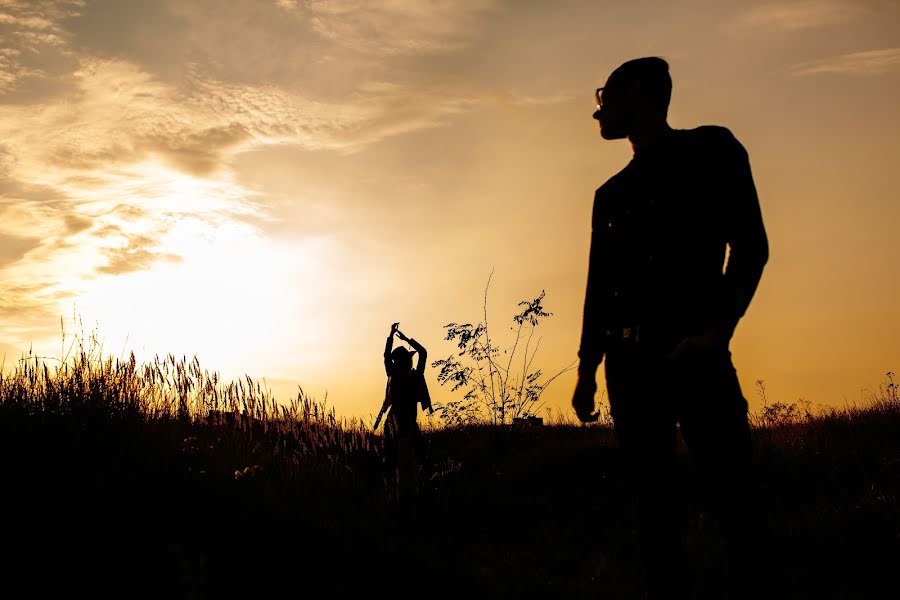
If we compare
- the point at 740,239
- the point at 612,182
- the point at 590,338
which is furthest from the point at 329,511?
the point at 740,239

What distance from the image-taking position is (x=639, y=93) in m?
2.99

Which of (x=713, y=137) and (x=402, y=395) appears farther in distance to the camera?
(x=402, y=395)

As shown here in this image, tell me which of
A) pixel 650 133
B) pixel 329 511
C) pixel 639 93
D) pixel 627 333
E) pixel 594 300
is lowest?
pixel 329 511

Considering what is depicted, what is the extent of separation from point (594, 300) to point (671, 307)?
51 centimetres

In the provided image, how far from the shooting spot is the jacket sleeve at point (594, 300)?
3.17m

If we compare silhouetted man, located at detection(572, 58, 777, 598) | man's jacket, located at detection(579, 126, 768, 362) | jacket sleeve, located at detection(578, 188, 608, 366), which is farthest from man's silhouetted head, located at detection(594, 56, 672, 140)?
jacket sleeve, located at detection(578, 188, 608, 366)

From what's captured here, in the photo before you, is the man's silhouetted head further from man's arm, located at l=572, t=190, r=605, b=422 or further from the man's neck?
man's arm, located at l=572, t=190, r=605, b=422

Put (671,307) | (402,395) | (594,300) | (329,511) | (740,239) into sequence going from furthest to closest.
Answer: (402,395)
(329,511)
(594,300)
(671,307)
(740,239)

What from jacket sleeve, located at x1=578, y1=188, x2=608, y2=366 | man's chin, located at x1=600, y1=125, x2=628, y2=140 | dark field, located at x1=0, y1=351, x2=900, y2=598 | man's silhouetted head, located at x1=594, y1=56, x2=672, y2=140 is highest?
man's silhouetted head, located at x1=594, y1=56, x2=672, y2=140

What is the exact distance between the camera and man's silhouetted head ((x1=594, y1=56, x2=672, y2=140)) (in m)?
2.99

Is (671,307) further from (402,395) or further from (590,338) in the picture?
(402,395)

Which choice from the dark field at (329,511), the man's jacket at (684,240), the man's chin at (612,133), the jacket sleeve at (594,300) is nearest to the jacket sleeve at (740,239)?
the man's jacket at (684,240)

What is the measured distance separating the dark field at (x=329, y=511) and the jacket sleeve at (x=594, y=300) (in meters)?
2.31

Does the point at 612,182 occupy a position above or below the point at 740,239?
above
